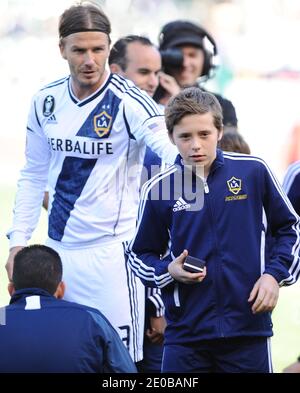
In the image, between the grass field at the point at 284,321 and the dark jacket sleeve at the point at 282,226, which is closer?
the dark jacket sleeve at the point at 282,226

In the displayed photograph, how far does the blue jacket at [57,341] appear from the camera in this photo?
3.95 m

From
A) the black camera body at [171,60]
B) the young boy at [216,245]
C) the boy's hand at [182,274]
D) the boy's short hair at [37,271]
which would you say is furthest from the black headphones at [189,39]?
the boy's short hair at [37,271]

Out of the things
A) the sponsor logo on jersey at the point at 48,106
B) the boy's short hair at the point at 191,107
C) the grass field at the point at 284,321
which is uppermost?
the sponsor logo on jersey at the point at 48,106

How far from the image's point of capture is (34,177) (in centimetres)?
569

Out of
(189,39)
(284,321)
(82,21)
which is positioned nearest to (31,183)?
(82,21)

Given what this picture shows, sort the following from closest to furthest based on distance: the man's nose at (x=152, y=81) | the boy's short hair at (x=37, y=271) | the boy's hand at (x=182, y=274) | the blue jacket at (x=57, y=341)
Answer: the blue jacket at (x=57, y=341) < the boy's short hair at (x=37, y=271) < the boy's hand at (x=182, y=274) < the man's nose at (x=152, y=81)

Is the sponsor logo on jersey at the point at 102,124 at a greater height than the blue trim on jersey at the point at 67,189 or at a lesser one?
greater

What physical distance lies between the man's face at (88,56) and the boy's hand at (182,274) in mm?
1300

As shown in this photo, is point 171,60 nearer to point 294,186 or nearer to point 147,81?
point 147,81

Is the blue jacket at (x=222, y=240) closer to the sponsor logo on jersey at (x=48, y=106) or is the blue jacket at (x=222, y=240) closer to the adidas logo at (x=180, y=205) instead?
the adidas logo at (x=180, y=205)

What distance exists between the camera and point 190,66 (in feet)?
24.6

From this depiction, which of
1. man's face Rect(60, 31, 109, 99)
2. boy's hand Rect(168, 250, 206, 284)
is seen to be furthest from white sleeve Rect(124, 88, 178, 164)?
boy's hand Rect(168, 250, 206, 284)

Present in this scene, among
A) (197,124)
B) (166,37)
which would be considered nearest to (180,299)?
(197,124)
